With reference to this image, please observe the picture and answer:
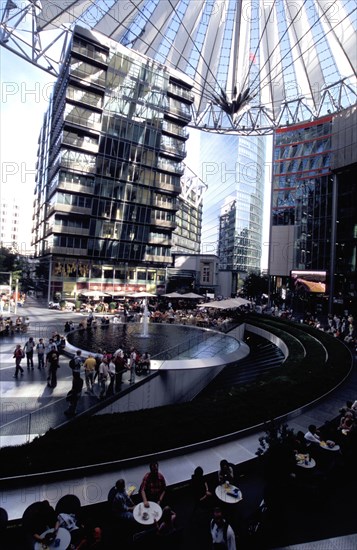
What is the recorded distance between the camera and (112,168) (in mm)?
57312

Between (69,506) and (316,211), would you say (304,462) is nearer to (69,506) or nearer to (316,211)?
(69,506)

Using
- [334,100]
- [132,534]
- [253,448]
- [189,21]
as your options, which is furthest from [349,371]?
[334,100]

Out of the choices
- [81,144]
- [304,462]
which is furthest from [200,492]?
[81,144]

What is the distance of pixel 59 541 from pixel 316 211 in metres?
52.3

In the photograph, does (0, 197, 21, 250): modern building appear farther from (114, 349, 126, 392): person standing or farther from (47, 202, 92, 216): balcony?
(114, 349, 126, 392): person standing

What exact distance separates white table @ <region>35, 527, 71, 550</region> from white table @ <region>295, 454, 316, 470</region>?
4.93 metres

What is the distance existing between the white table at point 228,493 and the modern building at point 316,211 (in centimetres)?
3620

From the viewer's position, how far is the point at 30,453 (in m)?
7.49

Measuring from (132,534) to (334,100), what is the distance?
58881 mm

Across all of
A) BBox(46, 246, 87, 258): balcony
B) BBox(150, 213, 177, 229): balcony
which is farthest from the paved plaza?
BBox(150, 213, 177, 229): balcony

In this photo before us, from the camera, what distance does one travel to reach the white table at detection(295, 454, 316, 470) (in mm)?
7444

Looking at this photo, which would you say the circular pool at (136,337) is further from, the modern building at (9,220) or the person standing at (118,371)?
the modern building at (9,220)

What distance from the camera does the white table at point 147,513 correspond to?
19.2 feet

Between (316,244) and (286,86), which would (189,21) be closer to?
(286,86)
